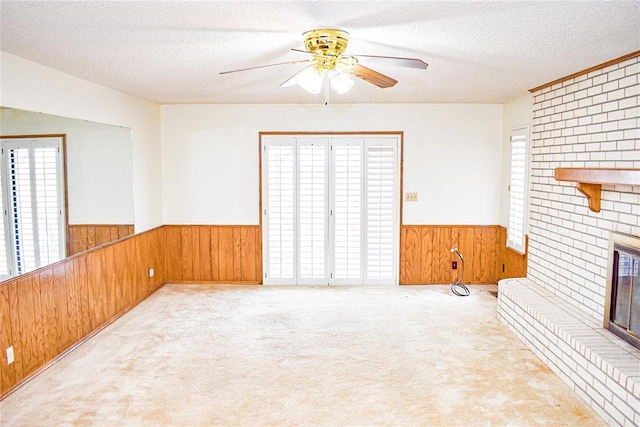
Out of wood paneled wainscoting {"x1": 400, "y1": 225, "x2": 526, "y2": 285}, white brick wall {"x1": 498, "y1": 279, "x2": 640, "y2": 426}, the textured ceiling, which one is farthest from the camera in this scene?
wood paneled wainscoting {"x1": 400, "y1": 225, "x2": 526, "y2": 285}

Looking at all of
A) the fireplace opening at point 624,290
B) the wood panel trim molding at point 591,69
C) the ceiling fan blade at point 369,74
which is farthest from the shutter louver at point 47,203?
the wood panel trim molding at point 591,69

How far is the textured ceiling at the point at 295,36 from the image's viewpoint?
2.17 metres

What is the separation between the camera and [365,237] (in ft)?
18.4

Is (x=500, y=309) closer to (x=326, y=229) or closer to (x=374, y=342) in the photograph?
(x=374, y=342)

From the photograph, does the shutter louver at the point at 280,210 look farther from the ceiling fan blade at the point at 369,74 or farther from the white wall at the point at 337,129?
the ceiling fan blade at the point at 369,74

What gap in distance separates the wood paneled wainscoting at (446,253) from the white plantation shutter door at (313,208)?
101 cm

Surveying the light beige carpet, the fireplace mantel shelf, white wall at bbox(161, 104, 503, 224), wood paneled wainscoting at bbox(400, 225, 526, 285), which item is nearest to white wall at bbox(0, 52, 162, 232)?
white wall at bbox(161, 104, 503, 224)

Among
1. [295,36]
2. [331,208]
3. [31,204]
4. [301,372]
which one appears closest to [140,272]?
[31,204]

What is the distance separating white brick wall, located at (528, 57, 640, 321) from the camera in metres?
3.09

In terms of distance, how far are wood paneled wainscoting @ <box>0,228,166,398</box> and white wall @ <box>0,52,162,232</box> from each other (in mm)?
488

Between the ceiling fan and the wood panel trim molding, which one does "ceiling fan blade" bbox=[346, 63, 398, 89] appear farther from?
the wood panel trim molding

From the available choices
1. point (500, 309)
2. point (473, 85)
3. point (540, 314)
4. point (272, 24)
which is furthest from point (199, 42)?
point (500, 309)

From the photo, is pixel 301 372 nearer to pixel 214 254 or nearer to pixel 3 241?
pixel 3 241

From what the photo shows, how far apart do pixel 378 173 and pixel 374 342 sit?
7.60 ft
